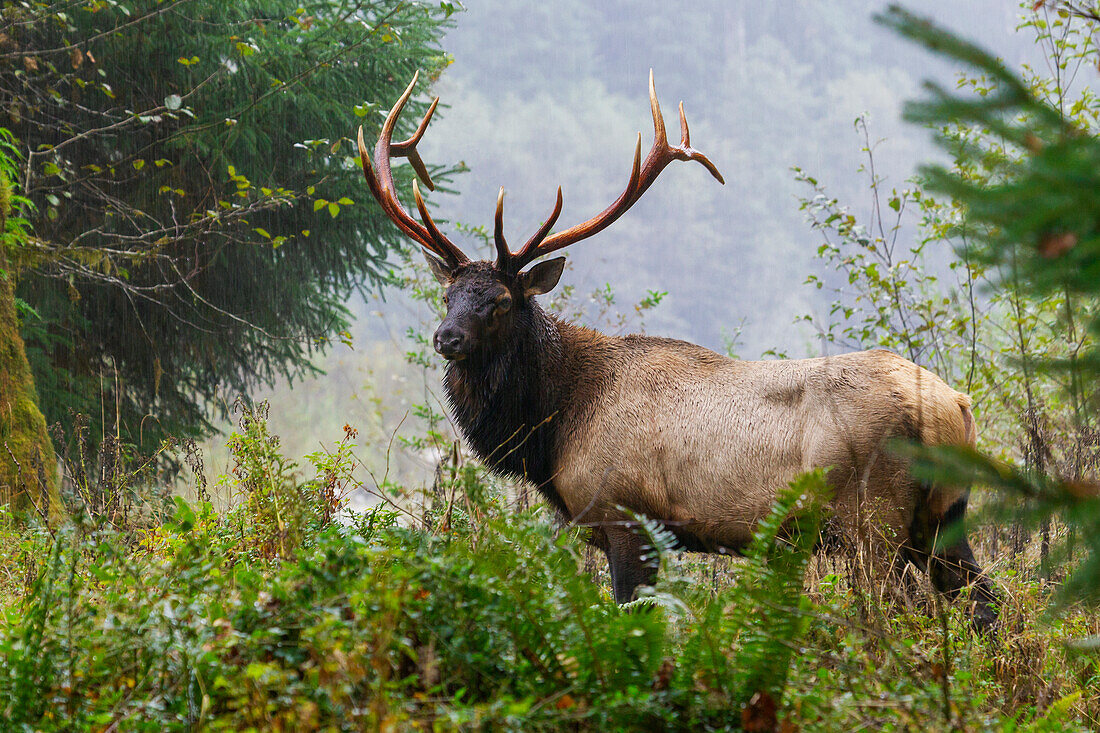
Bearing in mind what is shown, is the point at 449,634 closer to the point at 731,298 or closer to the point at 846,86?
the point at 731,298

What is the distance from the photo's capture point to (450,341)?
443 centimetres

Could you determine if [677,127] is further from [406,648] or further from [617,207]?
[406,648]

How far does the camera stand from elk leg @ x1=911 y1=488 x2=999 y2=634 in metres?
3.69

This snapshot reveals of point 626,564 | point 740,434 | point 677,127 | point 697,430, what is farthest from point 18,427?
point 677,127

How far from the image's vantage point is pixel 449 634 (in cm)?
179

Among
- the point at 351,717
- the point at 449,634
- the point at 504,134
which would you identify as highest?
the point at 504,134

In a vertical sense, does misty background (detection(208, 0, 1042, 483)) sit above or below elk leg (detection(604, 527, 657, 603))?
above

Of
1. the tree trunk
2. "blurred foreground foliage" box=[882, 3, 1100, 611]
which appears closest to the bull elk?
"blurred foreground foliage" box=[882, 3, 1100, 611]

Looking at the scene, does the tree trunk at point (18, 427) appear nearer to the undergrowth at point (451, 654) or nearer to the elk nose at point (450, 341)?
the elk nose at point (450, 341)

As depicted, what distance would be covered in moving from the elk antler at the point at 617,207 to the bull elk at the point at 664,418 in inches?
0.5

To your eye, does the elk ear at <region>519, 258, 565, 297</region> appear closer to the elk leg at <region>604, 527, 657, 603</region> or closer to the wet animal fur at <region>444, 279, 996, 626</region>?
the wet animal fur at <region>444, 279, 996, 626</region>

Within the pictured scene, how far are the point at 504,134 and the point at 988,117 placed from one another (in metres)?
58.2

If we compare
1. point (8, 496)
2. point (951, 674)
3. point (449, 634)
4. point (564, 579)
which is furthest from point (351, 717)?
point (8, 496)

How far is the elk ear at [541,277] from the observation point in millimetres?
4923
